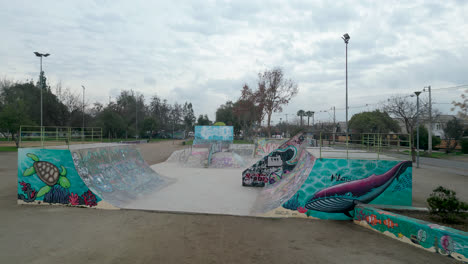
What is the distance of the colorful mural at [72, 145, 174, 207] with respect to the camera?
1009 cm

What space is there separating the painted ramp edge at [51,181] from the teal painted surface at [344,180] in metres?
7.40

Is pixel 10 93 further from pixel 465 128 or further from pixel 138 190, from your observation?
pixel 465 128

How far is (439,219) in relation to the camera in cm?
721

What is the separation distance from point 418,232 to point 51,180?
40.0 feet

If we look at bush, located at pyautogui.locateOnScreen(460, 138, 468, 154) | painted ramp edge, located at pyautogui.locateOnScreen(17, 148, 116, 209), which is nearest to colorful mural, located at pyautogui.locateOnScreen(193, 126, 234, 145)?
painted ramp edge, located at pyautogui.locateOnScreen(17, 148, 116, 209)

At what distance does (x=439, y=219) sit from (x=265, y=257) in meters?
5.29

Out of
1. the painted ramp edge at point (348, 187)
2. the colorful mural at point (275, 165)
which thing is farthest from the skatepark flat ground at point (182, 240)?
the colorful mural at point (275, 165)

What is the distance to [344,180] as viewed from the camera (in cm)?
859

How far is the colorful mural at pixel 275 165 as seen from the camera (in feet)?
46.0

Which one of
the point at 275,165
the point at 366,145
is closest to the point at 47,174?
the point at 275,165

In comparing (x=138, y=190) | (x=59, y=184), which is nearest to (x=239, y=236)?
(x=138, y=190)

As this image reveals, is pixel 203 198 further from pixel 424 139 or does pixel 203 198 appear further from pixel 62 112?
pixel 62 112

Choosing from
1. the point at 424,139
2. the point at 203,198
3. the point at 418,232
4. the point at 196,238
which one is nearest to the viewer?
the point at 418,232

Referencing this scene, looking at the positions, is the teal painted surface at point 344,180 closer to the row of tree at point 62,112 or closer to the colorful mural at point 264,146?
the colorful mural at point 264,146
